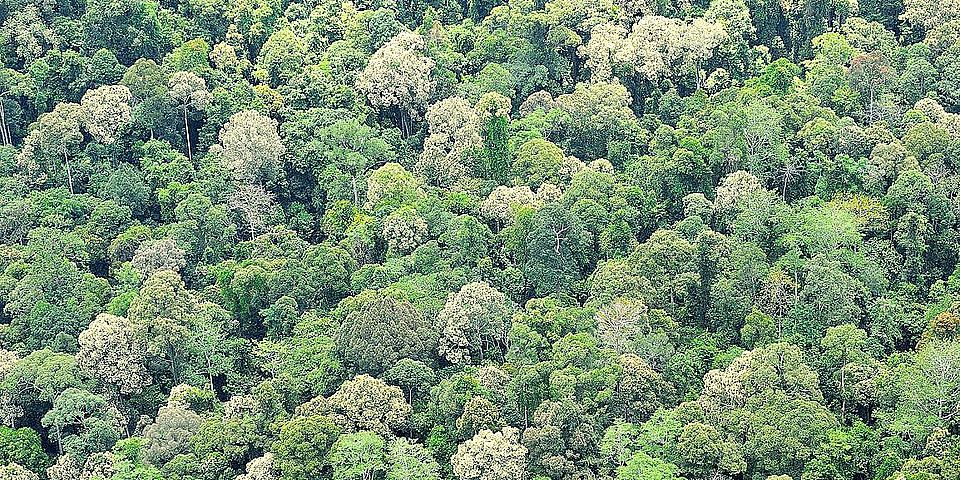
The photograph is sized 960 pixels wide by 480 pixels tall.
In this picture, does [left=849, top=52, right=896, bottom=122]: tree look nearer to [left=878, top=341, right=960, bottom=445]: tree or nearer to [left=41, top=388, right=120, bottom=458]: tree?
[left=878, top=341, right=960, bottom=445]: tree

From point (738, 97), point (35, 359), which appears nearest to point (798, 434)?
point (738, 97)

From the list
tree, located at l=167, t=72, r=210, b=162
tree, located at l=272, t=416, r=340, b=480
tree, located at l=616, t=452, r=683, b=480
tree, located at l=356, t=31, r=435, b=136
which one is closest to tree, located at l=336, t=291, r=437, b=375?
tree, located at l=272, t=416, r=340, b=480

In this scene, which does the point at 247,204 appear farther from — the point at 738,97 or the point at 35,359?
the point at 738,97

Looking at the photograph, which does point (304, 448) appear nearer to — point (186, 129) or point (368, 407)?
point (368, 407)

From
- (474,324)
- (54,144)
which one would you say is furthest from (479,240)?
(54,144)

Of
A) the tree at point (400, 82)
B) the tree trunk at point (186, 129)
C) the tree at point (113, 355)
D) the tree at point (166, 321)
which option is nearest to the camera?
the tree at point (113, 355)

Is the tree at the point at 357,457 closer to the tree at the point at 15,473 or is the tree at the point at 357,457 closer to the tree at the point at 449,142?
the tree at the point at 15,473

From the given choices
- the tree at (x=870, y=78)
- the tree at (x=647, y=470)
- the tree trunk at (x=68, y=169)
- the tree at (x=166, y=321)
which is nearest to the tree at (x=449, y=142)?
the tree at (x=166, y=321)
